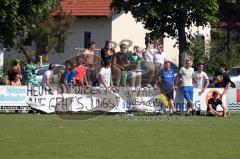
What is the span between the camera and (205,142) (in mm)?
16156

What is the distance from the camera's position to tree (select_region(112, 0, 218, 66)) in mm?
32750

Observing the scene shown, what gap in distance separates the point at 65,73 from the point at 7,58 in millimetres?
27028

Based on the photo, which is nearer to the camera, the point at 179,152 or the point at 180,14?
the point at 179,152

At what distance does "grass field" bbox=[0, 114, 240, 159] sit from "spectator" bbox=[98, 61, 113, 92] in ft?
8.70

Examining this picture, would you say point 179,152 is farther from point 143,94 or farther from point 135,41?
point 135,41

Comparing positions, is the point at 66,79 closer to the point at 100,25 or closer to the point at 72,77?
the point at 72,77

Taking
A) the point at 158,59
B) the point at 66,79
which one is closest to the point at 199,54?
the point at 158,59

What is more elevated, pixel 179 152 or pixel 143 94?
pixel 143 94

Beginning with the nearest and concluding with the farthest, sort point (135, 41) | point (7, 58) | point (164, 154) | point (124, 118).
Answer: point (164, 154) → point (124, 118) → point (7, 58) → point (135, 41)

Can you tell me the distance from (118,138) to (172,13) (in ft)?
57.1

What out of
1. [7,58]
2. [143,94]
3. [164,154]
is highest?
[7,58]

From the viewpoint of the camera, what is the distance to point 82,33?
57.8 metres

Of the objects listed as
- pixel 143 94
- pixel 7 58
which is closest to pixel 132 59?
pixel 143 94

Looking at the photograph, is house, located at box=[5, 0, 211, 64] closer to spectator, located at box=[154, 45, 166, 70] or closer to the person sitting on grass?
spectator, located at box=[154, 45, 166, 70]
